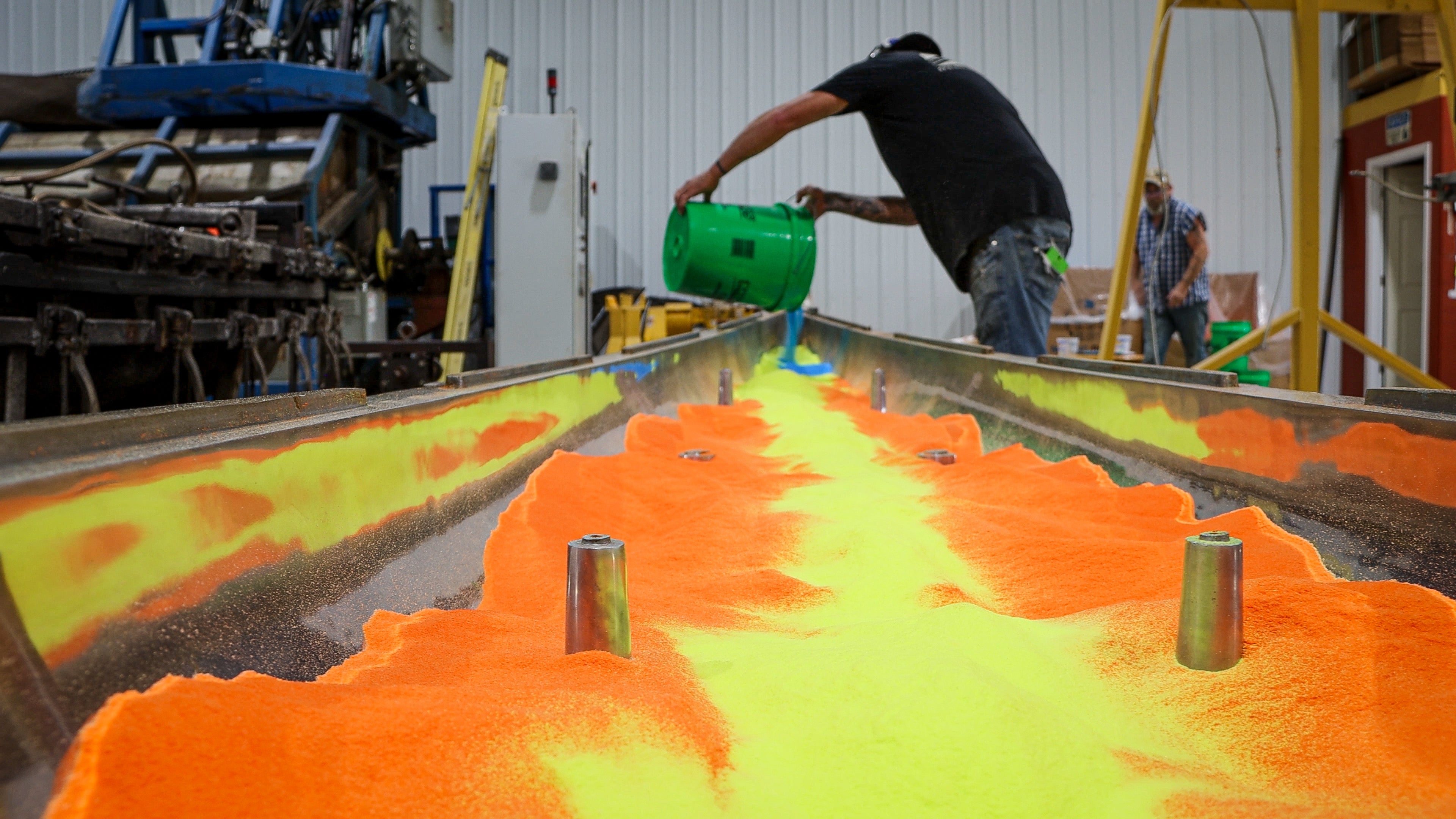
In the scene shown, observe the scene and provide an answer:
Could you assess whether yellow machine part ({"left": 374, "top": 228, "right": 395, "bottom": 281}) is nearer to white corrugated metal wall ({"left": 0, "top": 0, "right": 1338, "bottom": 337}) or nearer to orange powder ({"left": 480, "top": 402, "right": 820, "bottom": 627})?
white corrugated metal wall ({"left": 0, "top": 0, "right": 1338, "bottom": 337})

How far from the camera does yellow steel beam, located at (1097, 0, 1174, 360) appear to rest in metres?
2.69

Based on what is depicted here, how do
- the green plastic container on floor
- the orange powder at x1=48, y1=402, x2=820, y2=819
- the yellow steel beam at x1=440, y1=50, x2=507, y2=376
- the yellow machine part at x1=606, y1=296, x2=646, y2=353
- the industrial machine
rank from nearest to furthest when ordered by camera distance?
the orange powder at x1=48, y1=402, x2=820, y2=819
the industrial machine
the yellow machine part at x1=606, y1=296, x2=646, y2=353
the green plastic container on floor
the yellow steel beam at x1=440, y1=50, x2=507, y2=376

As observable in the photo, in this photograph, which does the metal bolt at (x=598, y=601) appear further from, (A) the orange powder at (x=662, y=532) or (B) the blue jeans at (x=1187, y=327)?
(B) the blue jeans at (x=1187, y=327)

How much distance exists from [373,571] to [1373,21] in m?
7.70

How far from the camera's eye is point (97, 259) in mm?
2113

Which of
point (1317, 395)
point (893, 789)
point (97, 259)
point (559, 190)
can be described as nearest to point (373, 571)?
point (893, 789)

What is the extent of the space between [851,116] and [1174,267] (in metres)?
3.10

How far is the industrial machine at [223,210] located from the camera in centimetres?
202

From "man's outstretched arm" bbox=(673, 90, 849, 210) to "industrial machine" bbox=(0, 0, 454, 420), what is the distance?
4.45 ft

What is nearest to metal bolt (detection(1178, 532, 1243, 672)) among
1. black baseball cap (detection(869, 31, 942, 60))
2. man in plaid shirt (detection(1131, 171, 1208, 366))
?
black baseball cap (detection(869, 31, 942, 60))

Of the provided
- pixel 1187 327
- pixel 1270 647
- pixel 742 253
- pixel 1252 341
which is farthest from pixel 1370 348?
pixel 1187 327

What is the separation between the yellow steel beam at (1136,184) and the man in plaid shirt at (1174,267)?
2.03m

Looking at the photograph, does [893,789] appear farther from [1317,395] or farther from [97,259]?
[97,259]

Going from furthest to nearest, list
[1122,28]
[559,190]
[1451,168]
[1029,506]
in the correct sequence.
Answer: [1122,28]
[1451,168]
[559,190]
[1029,506]
